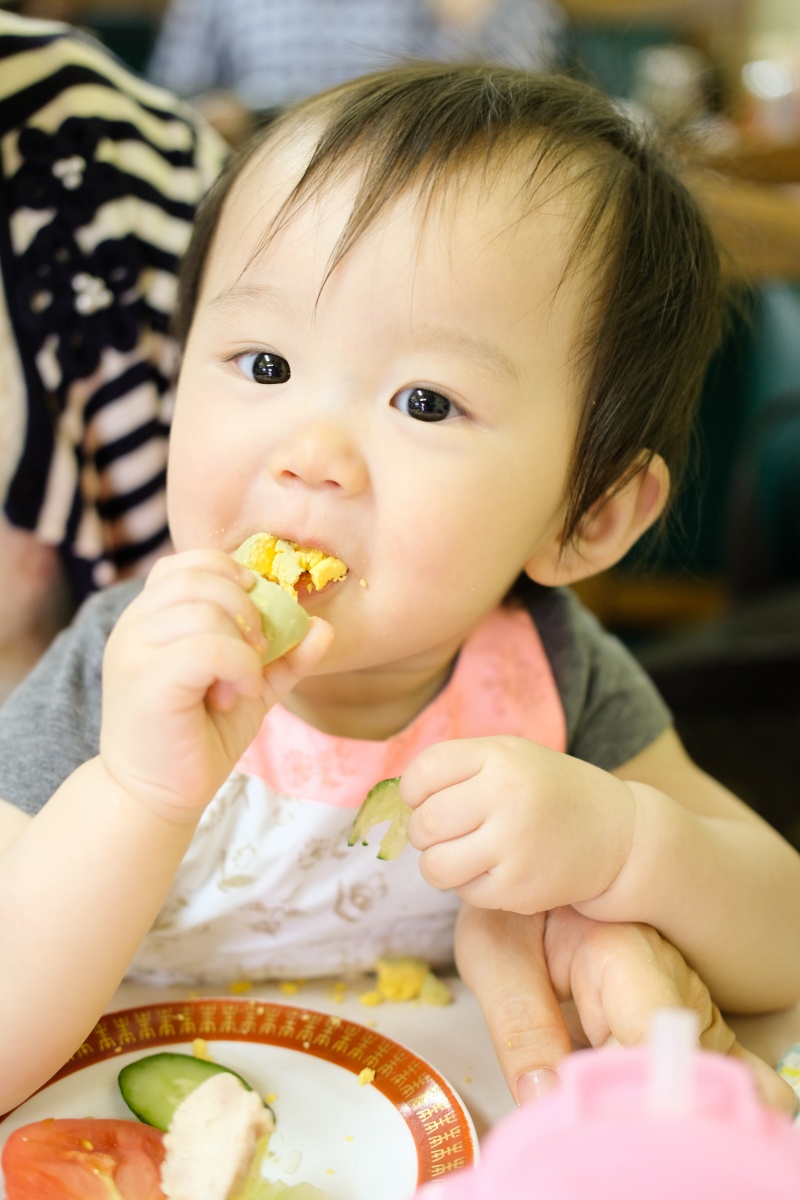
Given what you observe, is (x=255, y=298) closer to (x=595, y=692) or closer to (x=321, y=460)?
(x=321, y=460)

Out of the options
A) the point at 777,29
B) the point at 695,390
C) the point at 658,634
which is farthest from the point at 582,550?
the point at 777,29

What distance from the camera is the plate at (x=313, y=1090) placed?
656 mm

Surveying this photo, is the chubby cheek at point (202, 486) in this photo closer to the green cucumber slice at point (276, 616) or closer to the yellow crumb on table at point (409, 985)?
the green cucumber slice at point (276, 616)

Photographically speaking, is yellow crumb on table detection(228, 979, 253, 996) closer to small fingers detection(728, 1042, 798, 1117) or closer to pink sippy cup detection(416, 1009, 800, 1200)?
small fingers detection(728, 1042, 798, 1117)

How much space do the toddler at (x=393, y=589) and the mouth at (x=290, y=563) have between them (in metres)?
0.01

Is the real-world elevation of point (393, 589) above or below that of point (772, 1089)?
above

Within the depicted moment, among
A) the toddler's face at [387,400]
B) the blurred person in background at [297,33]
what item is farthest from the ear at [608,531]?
the blurred person in background at [297,33]

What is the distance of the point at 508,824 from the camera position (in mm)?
699

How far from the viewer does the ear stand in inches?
36.5

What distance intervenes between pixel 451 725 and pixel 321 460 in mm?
300

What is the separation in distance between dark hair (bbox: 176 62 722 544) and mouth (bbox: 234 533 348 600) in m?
0.20

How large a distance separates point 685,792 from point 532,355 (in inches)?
15.9

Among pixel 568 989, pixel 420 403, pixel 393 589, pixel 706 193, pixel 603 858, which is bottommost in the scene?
A: pixel 568 989

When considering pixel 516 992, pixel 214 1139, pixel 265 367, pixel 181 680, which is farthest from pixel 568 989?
pixel 265 367
